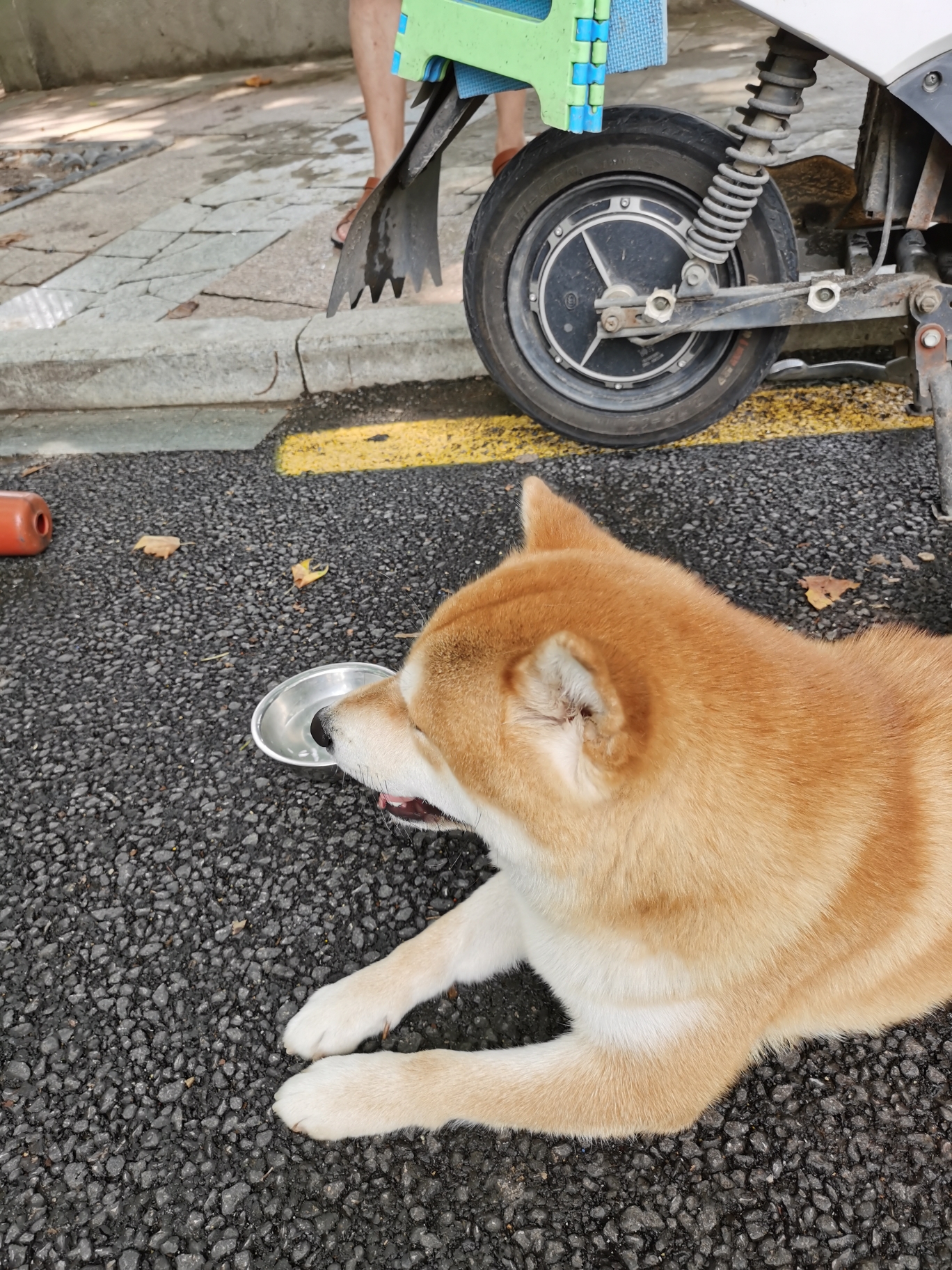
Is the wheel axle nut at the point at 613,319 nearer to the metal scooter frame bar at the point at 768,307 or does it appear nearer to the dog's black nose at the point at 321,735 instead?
the metal scooter frame bar at the point at 768,307

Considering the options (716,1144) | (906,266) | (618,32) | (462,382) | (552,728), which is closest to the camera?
(552,728)

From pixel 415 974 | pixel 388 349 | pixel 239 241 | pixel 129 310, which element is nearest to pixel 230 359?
pixel 388 349

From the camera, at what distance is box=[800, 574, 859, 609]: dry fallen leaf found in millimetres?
2730

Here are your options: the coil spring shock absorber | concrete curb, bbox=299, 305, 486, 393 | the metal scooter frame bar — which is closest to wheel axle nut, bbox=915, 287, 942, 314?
the metal scooter frame bar

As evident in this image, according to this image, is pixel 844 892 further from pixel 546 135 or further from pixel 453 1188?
pixel 546 135

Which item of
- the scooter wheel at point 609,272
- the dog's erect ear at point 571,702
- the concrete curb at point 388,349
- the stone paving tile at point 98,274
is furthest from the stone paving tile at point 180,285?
the dog's erect ear at point 571,702

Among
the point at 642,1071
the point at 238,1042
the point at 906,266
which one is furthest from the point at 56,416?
the point at 642,1071

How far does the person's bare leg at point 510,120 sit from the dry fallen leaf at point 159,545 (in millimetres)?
2743

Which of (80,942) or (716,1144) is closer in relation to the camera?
(716,1144)

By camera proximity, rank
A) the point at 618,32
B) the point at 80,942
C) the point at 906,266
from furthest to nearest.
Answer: the point at 906,266 → the point at 618,32 → the point at 80,942

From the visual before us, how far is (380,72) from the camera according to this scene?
4117 mm

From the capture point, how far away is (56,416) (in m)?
4.37

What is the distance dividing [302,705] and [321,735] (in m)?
0.70

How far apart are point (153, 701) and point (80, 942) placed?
851 mm
